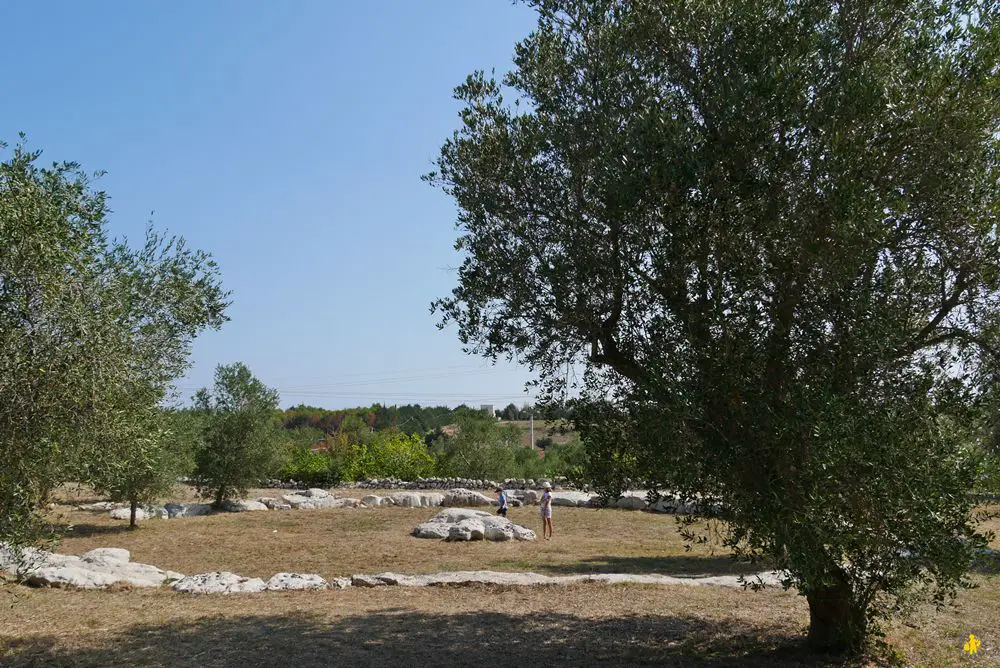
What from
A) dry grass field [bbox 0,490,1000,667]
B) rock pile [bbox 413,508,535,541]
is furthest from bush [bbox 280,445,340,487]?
dry grass field [bbox 0,490,1000,667]

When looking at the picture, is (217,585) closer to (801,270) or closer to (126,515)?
(801,270)

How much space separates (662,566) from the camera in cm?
2230

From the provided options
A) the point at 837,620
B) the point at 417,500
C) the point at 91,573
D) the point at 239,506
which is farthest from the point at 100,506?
the point at 837,620

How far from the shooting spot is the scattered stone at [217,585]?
56.8ft

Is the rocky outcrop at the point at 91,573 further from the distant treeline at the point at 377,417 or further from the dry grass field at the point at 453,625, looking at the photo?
the distant treeline at the point at 377,417

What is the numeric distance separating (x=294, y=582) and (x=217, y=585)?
177 cm

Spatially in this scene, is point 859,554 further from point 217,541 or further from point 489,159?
point 217,541

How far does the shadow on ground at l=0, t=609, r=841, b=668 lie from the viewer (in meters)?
Result: 11.6

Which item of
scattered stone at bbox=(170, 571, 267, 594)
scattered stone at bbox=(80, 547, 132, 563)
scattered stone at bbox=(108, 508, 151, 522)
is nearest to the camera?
scattered stone at bbox=(170, 571, 267, 594)

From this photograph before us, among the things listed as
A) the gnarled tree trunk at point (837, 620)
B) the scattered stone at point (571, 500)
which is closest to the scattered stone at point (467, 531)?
the scattered stone at point (571, 500)

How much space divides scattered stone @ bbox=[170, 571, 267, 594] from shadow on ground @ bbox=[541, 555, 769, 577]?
8.14 m

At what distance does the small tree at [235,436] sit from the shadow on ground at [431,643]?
2532 centimetres

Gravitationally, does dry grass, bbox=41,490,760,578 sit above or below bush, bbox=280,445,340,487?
below

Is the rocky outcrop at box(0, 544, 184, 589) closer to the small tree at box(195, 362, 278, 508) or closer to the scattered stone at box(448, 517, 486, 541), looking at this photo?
the scattered stone at box(448, 517, 486, 541)
